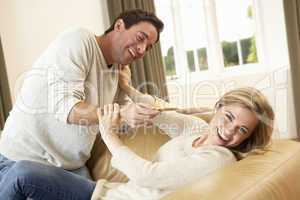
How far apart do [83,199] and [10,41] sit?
204 cm

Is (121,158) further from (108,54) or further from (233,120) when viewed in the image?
(108,54)

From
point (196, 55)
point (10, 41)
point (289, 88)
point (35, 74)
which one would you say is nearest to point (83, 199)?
point (35, 74)

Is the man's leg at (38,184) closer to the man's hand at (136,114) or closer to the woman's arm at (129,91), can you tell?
the man's hand at (136,114)

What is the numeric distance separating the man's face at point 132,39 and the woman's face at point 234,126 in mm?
485

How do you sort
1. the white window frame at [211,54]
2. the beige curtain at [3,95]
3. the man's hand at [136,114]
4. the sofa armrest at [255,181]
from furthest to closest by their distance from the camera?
the white window frame at [211,54] < the beige curtain at [3,95] < the man's hand at [136,114] < the sofa armrest at [255,181]

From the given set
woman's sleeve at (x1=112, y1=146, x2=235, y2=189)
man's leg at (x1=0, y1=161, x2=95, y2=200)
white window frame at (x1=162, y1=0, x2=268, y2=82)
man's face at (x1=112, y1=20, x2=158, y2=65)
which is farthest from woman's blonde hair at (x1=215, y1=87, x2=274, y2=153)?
white window frame at (x1=162, y1=0, x2=268, y2=82)

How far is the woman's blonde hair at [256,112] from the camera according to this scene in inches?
50.9

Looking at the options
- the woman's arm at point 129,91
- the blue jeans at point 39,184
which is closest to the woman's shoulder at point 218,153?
the blue jeans at point 39,184

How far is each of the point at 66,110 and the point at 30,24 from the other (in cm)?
204

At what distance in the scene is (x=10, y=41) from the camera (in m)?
3.08

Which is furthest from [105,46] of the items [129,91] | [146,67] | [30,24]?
[146,67]

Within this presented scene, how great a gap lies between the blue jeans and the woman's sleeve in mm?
Answer: 229

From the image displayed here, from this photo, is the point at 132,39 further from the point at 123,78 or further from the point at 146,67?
the point at 146,67

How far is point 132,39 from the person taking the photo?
164cm
